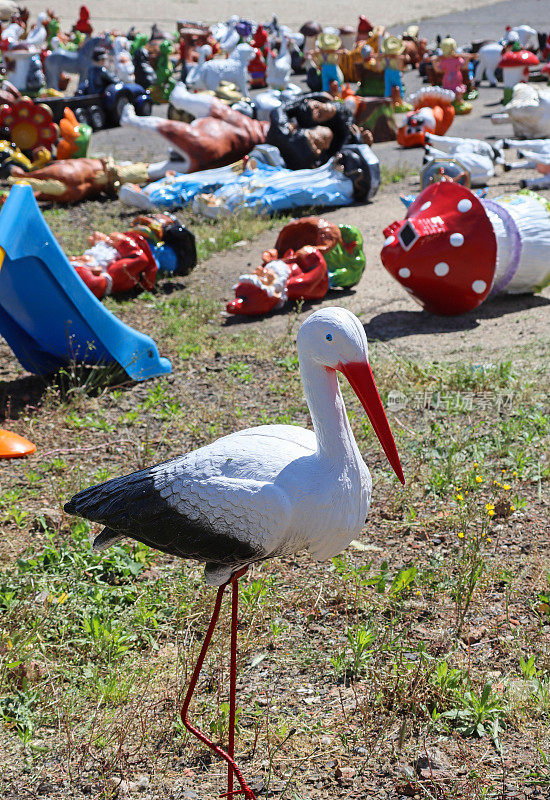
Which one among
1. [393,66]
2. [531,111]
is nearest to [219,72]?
[393,66]

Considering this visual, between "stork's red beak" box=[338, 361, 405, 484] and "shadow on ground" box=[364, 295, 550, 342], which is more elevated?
"stork's red beak" box=[338, 361, 405, 484]

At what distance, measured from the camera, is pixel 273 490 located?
2107 millimetres

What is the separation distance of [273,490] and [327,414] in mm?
252

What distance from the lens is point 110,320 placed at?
189 inches

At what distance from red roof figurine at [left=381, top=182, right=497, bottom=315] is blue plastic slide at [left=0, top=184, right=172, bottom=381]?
5.59 feet

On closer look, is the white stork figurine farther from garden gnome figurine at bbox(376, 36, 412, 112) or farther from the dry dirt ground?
garden gnome figurine at bbox(376, 36, 412, 112)

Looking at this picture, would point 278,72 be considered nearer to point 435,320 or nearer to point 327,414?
point 435,320

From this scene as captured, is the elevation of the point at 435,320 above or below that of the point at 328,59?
below

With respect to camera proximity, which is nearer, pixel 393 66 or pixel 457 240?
pixel 457 240

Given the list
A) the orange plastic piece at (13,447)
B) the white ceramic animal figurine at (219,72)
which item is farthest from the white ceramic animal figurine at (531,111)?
the orange plastic piece at (13,447)

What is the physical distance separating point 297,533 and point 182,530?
29cm

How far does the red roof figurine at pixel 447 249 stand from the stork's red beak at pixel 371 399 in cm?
340

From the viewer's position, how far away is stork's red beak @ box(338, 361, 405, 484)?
2.18 metres

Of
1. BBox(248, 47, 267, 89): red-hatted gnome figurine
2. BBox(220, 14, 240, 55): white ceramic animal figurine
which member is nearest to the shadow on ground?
BBox(220, 14, 240, 55): white ceramic animal figurine
